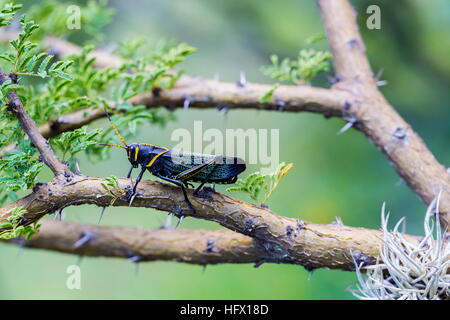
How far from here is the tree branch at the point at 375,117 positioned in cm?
143

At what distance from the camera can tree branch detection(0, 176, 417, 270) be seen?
1095mm

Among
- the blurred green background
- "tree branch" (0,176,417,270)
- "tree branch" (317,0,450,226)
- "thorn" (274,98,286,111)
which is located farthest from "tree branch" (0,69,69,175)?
the blurred green background

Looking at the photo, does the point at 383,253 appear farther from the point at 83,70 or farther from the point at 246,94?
the point at 83,70

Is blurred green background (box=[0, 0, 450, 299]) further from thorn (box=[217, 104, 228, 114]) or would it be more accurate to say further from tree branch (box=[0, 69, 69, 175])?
tree branch (box=[0, 69, 69, 175])

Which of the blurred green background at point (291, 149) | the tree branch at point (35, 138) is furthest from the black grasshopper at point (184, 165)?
the blurred green background at point (291, 149)

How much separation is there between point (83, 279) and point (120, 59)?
4.99ft

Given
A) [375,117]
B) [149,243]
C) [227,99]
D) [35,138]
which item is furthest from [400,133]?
[35,138]

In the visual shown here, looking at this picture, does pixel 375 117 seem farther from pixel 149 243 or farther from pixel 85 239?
pixel 85 239

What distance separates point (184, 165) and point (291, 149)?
181 cm

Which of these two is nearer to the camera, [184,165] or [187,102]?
[184,165]

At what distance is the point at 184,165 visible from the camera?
1.18 m

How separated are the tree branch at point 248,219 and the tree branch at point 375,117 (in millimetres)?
263

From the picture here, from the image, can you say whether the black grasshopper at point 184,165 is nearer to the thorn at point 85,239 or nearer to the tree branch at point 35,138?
the tree branch at point 35,138

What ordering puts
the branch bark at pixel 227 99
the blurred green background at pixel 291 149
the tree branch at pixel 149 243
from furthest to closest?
the blurred green background at pixel 291 149 → the branch bark at pixel 227 99 → the tree branch at pixel 149 243
